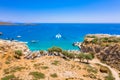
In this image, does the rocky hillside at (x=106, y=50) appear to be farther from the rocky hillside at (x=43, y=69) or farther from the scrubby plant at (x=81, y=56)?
the rocky hillside at (x=43, y=69)

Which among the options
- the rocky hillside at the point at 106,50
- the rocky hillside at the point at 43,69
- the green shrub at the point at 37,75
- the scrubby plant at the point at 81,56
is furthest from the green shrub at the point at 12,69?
the rocky hillside at the point at 106,50

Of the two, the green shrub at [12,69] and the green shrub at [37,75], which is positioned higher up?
the green shrub at [12,69]

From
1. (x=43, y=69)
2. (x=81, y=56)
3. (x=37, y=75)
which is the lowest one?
(x=37, y=75)

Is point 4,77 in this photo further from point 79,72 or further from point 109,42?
point 109,42

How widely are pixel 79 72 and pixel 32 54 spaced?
1848 cm

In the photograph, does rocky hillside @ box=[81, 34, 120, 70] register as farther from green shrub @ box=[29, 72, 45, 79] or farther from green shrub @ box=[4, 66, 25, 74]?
green shrub @ box=[4, 66, 25, 74]

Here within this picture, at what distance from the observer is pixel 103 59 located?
75.3 metres

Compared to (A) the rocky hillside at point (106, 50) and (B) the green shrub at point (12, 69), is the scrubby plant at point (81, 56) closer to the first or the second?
(A) the rocky hillside at point (106, 50)

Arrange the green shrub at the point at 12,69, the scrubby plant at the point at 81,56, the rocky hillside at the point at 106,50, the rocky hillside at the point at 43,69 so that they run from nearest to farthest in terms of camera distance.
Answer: the rocky hillside at the point at 43,69 → the green shrub at the point at 12,69 → the scrubby plant at the point at 81,56 → the rocky hillside at the point at 106,50

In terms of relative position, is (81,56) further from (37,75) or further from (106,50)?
(37,75)

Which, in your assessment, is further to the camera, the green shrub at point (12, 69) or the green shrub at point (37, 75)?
the green shrub at point (12, 69)

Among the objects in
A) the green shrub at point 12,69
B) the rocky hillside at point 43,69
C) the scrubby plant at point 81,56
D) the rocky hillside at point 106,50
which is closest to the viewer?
the rocky hillside at point 43,69

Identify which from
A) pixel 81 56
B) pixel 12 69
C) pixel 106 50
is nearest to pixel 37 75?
pixel 12 69

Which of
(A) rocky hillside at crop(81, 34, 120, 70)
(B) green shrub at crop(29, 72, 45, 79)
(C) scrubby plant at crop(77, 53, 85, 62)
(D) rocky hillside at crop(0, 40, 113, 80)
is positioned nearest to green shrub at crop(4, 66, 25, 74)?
(D) rocky hillside at crop(0, 40, 113, 80)
